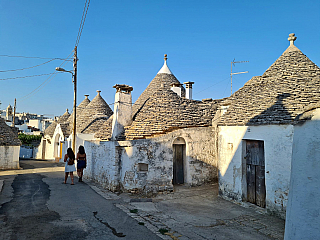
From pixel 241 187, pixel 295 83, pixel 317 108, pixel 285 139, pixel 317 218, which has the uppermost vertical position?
pixel 295 83

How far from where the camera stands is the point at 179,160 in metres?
9.98

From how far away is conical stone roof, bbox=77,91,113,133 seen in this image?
18.5m

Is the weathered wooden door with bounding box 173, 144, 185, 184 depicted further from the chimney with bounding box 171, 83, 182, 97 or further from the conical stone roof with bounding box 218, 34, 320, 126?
the chimney with bounding box 171, 83, 182, 97

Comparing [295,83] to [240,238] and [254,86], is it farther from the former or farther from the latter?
[240,238]

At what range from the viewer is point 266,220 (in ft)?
20.6

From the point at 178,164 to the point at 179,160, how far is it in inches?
7.1

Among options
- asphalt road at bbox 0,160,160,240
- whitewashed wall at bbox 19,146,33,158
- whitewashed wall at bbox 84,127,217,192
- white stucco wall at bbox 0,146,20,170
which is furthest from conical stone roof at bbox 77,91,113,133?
whitewashed wall at bbox 19,146,33,158

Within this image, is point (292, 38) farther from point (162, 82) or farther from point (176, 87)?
→ point (162, 82)

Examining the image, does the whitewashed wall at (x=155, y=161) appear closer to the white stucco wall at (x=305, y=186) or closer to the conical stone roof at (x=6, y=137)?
the white stucco wall at (x=305, y=186)

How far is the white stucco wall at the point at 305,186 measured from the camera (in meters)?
3.39

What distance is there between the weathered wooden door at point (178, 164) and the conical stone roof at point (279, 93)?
217cm

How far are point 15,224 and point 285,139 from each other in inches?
278

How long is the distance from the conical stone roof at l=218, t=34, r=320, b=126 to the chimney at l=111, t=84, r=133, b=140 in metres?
4.00

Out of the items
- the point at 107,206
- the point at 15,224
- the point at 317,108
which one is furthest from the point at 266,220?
the point at 15,224
